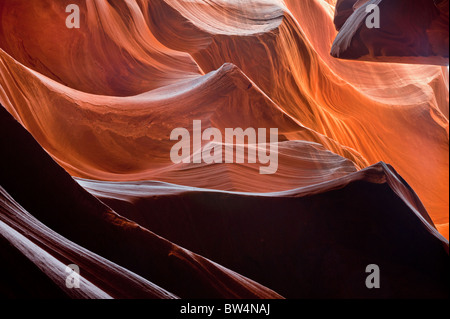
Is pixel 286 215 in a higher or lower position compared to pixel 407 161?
lower

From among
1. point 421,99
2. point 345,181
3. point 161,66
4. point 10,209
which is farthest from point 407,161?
point 10,209

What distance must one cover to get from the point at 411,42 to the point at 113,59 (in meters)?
2.97

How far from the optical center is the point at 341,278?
1.90 metres

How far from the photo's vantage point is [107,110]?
11.8 ft

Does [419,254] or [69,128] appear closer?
[419,254]

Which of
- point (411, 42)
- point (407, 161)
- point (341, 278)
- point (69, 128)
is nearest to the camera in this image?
point (341, 278)

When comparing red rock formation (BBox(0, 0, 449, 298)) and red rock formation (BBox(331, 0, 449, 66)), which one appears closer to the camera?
red rock formation (BBox(0, 0, 449, 298))

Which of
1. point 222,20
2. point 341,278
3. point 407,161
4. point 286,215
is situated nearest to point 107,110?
point 286,215

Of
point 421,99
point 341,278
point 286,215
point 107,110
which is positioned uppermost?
point 421,99

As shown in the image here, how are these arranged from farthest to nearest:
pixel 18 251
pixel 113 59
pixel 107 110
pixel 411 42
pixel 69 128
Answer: pixel 113 59 → pixel 107 110 → pixel 69 128 → pixel 411 42 → pixel 18 251

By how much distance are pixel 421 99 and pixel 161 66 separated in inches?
172

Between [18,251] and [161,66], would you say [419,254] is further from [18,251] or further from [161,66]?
[161,66]

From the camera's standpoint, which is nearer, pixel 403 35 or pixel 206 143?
pixel 403 35

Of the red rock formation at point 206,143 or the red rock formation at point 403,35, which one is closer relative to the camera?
the red rock formation at point 206,143
